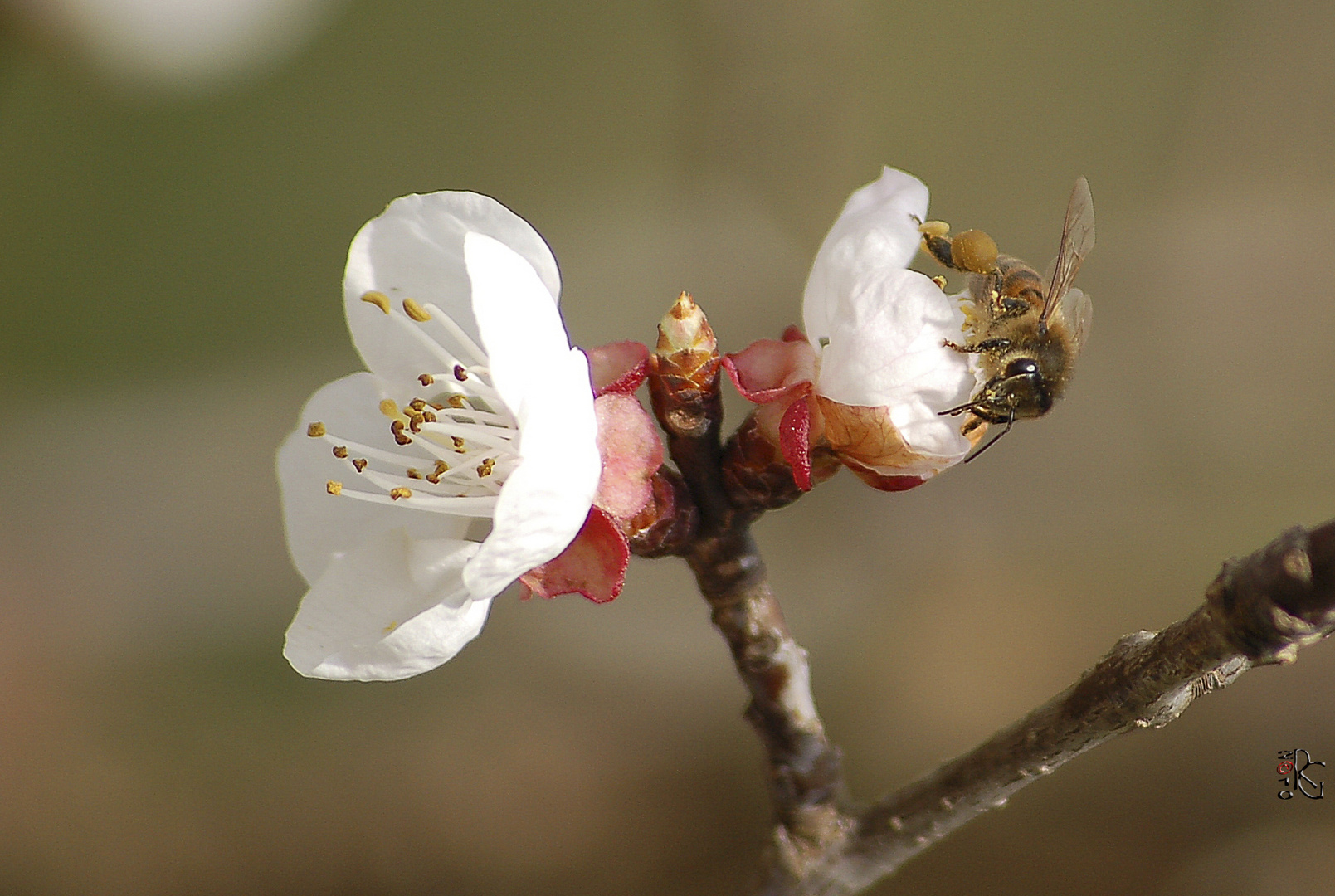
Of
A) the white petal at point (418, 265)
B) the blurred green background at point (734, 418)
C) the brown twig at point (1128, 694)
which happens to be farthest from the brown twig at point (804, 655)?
the blurred green background at point (734, 418)

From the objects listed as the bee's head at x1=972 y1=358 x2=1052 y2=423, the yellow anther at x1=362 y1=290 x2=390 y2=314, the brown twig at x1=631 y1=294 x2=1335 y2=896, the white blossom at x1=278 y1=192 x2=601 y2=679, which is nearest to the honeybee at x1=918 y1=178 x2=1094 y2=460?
the bee's head at x1=972 y1=358 x2=1052 y2=423

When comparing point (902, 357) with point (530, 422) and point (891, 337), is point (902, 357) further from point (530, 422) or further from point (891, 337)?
point (530, 422)

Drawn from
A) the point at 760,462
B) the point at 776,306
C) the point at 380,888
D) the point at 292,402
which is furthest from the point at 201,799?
the point at 760,462

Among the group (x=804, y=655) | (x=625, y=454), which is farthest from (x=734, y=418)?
(x=625, y=454)

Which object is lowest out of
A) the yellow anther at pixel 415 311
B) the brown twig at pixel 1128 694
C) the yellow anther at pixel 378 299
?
the brown twig at pixel 1128 694

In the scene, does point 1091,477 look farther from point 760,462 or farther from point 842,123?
point 760,462

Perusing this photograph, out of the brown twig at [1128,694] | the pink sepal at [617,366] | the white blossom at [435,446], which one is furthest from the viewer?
the pink sepal at [617,366]

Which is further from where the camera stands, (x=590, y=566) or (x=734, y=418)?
(x=734, y=418)

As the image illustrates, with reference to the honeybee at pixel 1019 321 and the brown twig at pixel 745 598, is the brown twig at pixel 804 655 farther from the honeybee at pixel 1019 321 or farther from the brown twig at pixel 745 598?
the honeybee at pixel 1019 321
